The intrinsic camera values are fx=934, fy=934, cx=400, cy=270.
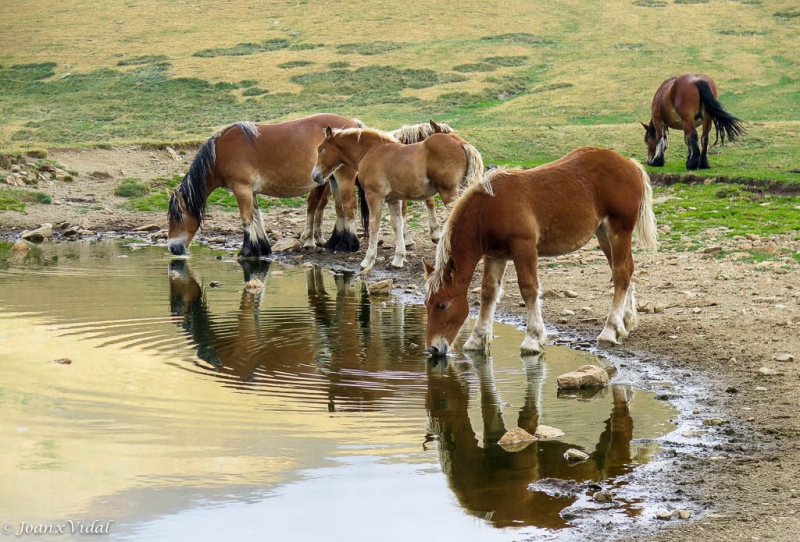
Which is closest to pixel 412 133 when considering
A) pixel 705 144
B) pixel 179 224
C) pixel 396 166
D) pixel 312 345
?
pixel 396 166

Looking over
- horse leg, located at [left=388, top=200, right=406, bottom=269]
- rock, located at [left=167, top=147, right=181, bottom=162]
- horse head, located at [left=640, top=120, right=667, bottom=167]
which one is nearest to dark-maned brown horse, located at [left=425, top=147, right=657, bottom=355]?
horse leg, located at [left=388, top=200, right=406, bottom=269]

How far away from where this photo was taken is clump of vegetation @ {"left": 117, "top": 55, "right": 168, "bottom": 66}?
58750 mm

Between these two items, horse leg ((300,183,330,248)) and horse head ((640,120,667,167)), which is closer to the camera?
horse leg ((300,183,330,248))

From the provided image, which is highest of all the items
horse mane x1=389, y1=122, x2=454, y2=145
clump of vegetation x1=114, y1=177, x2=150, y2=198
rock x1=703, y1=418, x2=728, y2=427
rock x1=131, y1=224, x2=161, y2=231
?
horse mane x1=389, y1=122, x2=454, y2=145

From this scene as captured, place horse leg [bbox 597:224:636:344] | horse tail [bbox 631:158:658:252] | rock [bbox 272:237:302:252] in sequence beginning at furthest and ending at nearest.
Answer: rock [bbox 272:237:302:252] < horse tail [bbox 631:158:658:252] < horse leg [bbox 597:224:636:344]

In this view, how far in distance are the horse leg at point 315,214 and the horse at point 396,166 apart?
1.30m

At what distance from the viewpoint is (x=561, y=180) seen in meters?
9.12

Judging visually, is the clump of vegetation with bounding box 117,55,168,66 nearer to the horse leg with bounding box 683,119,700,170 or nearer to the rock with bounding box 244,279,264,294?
the horse leg with bounding box 683,119,700,170

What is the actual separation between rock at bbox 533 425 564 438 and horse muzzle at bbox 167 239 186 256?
10.7 m

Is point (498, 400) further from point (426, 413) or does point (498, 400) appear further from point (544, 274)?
point (544, 274)

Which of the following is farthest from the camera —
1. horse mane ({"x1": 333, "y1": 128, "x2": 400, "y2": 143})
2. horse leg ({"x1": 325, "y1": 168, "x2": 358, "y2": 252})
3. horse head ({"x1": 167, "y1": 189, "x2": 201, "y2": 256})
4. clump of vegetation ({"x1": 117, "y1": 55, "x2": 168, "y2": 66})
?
clump of vegetation ({"x1": 117, "y1": 55, "x2": 168, "y2": 66})

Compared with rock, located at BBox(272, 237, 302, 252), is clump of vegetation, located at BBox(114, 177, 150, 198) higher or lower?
higher

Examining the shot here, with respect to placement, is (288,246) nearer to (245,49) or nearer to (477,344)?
(477,344)

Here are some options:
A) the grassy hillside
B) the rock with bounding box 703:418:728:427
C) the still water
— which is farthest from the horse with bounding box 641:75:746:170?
the rock with bounding box 703:418:728:427
